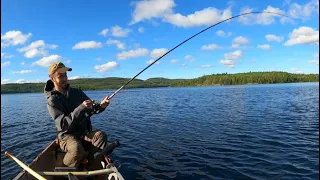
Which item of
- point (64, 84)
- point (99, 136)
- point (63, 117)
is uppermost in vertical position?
point (64, 84)

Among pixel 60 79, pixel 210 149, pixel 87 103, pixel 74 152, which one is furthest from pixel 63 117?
pixel 210 149

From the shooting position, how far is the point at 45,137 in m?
20.1

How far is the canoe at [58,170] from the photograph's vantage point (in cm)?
659

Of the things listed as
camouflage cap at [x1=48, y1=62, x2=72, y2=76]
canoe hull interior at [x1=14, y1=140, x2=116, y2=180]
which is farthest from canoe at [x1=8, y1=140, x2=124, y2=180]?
camouflage cap at [x1=48, y1=62, x2=72, y2=76]

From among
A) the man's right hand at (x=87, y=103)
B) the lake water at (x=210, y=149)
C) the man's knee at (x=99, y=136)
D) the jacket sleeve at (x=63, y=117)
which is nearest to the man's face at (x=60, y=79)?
the jacket sleeve at (x=63, y=117)

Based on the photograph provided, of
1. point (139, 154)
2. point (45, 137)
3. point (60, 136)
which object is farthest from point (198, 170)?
point (45, 137)

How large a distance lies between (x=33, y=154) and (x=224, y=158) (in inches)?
369

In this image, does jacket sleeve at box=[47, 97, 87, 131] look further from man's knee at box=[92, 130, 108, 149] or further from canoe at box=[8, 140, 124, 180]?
canoe at box=[8, 140, 124, 180]

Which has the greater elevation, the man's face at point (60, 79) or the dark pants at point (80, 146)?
the man's face at point (60, 79)

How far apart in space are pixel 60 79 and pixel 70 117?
1.03 metres

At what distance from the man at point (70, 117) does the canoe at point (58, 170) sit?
0.33m

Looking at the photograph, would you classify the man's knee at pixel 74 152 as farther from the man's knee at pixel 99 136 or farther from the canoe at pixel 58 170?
the man's knee at pixel 99 136

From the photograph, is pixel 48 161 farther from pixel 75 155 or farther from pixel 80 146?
pixel 80 146

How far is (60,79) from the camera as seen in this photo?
727cm
